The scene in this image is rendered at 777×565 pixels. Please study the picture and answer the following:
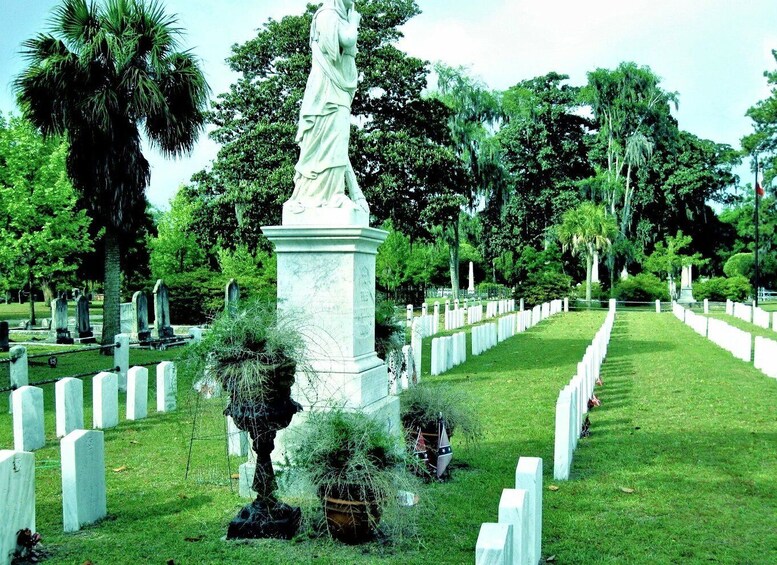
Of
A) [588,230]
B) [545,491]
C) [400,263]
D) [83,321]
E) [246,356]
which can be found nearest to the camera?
[246,356]

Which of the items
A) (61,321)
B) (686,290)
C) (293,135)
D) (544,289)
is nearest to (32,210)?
(61,321)

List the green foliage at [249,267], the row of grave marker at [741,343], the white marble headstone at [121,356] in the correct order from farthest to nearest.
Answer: the green foliage at [249,267] → the row of grave marker at [741,343] → the white marble headstone at [121,356]

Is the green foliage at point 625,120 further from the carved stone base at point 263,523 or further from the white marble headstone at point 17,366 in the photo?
the carved stone base at point 263,523

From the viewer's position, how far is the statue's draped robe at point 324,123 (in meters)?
7.82

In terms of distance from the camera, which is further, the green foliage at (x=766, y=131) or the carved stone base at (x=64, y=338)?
the green foliage at (x=766, y=131)

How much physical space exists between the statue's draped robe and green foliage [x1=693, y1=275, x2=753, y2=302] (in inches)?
1856

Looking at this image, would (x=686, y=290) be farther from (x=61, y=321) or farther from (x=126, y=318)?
(x=61, y=321)

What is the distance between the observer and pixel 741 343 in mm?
19406

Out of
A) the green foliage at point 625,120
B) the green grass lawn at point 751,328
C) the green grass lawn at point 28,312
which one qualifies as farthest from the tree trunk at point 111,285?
the green foliage at point 625,120

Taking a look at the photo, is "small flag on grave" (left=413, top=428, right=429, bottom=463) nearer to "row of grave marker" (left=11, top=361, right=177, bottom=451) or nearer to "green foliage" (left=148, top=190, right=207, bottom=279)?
"row of grave marker" (left=11, top=361, right=177, bottom=451)

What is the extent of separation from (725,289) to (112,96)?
143 feet

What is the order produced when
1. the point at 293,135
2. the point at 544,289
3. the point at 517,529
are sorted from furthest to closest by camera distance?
the point at 544,289, the point at 293,135, the point at 517,529

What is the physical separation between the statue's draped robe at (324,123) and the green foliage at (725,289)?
47.1 m

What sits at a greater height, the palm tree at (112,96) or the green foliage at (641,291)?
the palm tree at (112,96)
